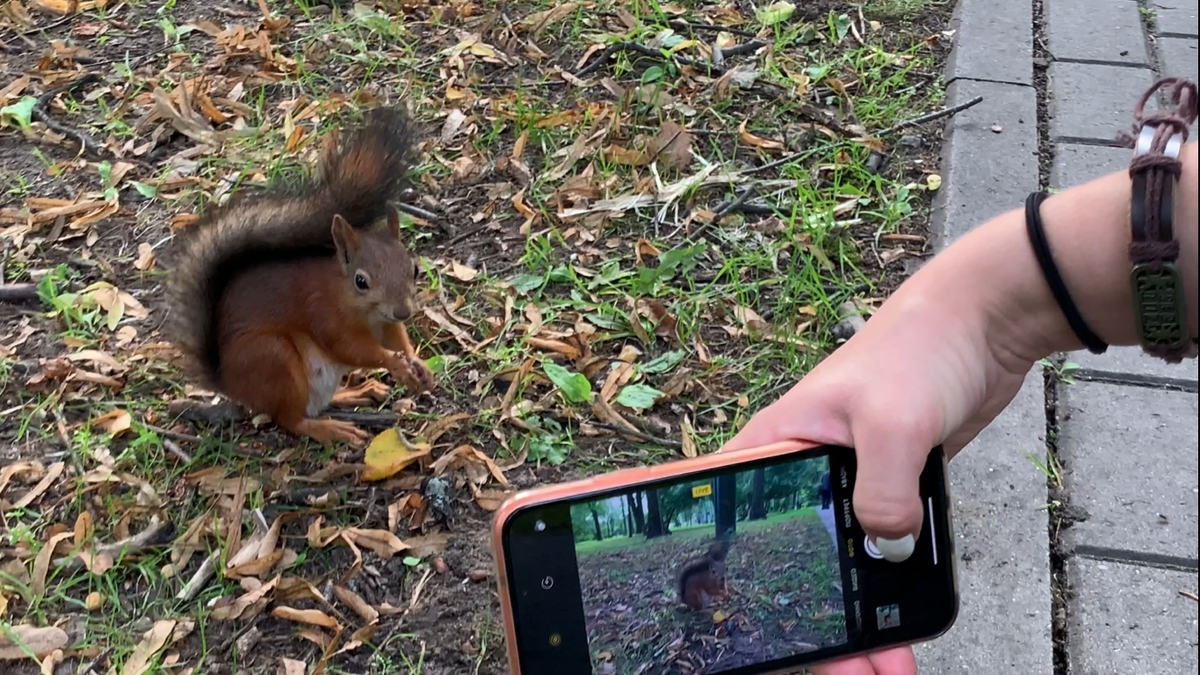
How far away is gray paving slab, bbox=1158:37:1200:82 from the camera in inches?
91.4

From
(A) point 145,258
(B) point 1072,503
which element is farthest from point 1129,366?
(A) point 145,258

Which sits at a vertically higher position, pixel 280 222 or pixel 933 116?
pixel 280 222

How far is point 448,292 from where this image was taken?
1.91m

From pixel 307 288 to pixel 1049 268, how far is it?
116cm

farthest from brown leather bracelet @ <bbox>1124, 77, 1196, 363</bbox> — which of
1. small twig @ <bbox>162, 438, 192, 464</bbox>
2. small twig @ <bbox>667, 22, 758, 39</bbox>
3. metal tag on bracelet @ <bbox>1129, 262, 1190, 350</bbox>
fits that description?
small twig @ <bbox>667, 22, 758, 39</bbox>

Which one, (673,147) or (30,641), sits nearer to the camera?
(30,641)

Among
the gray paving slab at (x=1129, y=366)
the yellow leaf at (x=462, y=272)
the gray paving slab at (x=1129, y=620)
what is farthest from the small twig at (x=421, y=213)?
the gray paving slab at (x=1129, y=620)

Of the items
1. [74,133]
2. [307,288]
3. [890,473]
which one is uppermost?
[890,473]

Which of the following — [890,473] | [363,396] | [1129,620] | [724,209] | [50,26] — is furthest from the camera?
[50,26]

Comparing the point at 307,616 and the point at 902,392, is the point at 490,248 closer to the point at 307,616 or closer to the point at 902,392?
the point at 307,616

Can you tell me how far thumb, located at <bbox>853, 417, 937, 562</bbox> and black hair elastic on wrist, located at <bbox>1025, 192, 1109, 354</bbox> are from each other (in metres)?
0.15

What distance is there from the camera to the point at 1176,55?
2395mm

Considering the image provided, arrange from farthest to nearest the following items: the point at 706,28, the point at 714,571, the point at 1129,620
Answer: the point at 706,28 → the point at 1129,620 → the point at 714,571

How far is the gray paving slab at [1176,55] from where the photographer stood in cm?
232
